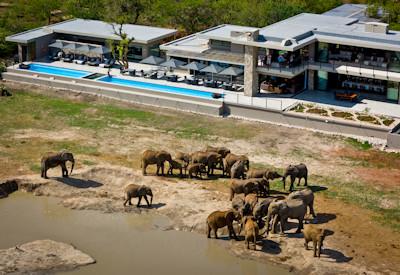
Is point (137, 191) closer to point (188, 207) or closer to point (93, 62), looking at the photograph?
point (188, 207)

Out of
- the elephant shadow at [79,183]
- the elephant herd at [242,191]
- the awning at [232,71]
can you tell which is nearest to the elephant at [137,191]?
the elephant herd at [242,191]

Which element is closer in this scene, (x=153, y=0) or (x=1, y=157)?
(x=1, y=157)

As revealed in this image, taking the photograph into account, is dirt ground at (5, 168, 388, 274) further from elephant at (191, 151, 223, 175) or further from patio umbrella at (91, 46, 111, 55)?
patio umbrella at (91, 46, 111, 55)

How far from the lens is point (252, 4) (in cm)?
6750

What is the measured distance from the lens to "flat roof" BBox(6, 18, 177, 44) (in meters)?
61.7

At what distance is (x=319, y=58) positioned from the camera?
181 feet

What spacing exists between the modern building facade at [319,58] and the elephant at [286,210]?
1884 cm

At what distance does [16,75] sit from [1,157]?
1663cm

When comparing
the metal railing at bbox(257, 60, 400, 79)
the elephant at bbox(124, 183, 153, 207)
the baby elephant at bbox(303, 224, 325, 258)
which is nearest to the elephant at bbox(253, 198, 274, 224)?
the baby elephant at bbox(303, 224, 325, 258)

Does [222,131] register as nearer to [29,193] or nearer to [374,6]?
[29,193]

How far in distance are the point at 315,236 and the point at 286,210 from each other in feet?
Answer: 7.71

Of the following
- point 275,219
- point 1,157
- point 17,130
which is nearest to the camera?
point 275,219

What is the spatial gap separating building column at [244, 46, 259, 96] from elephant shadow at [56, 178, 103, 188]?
55.4 feet

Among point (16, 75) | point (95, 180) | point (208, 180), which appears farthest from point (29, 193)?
point (16, 75)
